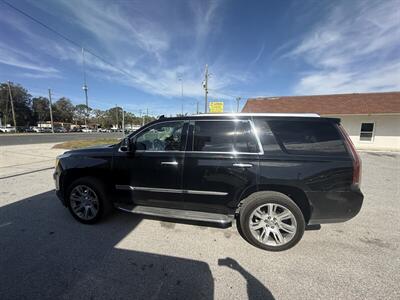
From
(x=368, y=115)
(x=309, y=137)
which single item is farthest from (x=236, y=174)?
(x=368, y=115)

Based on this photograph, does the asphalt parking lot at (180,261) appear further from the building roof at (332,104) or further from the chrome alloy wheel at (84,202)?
the building roof at (332,104)

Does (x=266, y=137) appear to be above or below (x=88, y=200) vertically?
above

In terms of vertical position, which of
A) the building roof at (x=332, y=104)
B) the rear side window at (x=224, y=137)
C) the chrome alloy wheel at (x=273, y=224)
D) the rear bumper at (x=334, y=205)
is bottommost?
the chrome alloy wheel at (x=273, y=224)

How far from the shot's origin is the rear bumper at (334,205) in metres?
2.64

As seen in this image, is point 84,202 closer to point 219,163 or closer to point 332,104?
point 219,163

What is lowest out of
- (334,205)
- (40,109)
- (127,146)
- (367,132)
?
(334,205)

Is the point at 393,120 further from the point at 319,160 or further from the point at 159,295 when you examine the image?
the point at 159,295

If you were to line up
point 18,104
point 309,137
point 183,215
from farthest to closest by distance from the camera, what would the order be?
point 18,104
point 183,215
point 309,137

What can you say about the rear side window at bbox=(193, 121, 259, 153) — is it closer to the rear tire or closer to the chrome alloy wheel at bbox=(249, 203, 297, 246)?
the chrome alloy wheel at bbox=(249, 203, 297, 246)

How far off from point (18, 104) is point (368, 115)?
8684 cm

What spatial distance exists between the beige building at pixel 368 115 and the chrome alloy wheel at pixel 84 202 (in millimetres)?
18156

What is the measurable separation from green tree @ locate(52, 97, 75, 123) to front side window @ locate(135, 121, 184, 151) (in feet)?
338

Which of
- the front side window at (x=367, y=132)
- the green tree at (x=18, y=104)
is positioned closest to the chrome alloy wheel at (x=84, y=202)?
the front side window at (x=367, y=132)

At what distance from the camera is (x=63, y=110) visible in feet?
293
